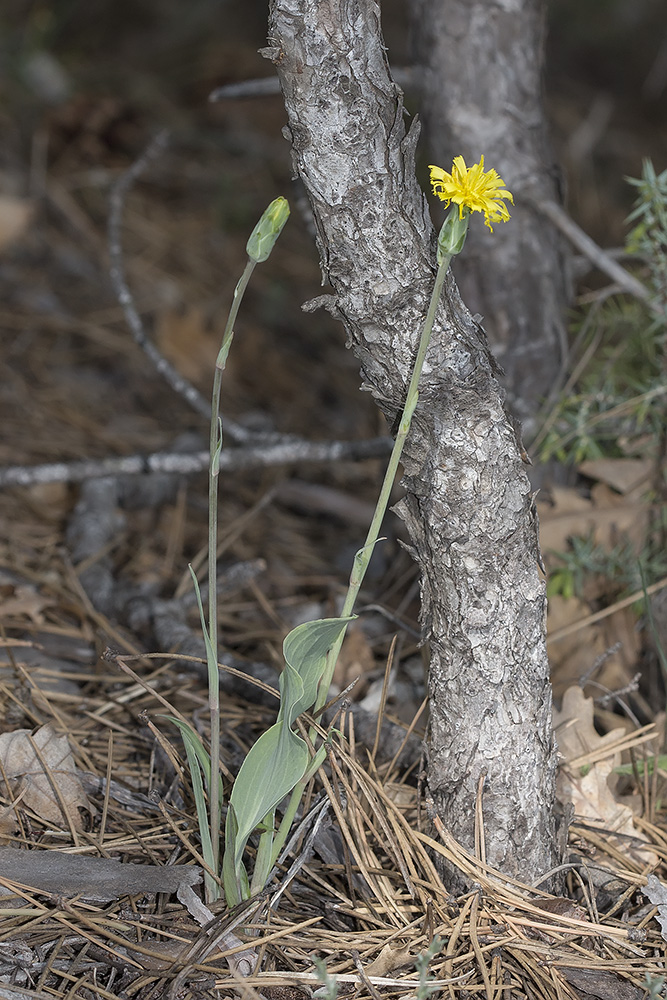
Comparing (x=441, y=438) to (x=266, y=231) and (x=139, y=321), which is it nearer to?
(x=266, y=231)

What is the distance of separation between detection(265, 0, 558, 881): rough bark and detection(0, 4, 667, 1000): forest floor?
0.12m

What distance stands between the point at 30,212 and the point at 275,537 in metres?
1.50

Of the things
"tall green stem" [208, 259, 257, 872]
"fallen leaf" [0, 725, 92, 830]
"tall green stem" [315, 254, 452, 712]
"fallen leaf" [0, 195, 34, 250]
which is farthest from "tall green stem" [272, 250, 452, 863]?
"fallen leaf" [0, 195, 34, 250]

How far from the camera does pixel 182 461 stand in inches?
72.0

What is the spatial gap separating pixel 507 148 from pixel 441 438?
3.15 ft

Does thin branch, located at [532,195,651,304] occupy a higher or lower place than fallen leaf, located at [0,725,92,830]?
higher

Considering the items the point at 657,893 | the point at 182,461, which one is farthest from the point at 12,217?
the point at 657,893

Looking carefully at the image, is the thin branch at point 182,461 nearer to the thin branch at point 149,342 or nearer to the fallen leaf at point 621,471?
the thin branch at point 149,342

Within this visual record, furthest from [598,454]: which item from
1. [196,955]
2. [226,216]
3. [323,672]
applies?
[226,216]

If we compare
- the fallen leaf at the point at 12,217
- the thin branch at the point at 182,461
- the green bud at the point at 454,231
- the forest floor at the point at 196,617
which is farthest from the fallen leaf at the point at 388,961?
the fallen leaf at the point at 12,217

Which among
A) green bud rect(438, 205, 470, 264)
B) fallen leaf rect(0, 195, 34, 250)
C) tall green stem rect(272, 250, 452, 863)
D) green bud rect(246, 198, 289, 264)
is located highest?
green bud rect(438, 205, 470, 264)

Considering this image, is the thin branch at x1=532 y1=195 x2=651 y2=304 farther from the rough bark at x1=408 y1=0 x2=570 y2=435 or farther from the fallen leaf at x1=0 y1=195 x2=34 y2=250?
the fallen leaf at x1=0 y1=195 x2=34 y2=250

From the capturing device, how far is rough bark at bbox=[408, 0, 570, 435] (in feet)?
5.62

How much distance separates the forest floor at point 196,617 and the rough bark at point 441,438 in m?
0.12
